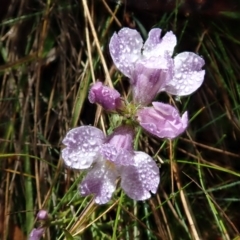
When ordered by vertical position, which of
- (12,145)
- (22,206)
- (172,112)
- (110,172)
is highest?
(172,112)

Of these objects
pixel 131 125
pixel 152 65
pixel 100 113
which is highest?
pixel 152 65

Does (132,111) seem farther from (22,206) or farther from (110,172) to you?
(22,206)

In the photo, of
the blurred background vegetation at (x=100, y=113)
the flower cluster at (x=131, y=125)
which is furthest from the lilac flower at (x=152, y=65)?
the blurred background vegetation at (x=100, y=113)

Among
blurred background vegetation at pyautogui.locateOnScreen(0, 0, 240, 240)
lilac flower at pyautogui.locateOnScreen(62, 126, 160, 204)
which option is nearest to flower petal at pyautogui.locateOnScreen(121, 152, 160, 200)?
lilac flower at pyautogui.locateOnScreen(62, 126, 160, 204)

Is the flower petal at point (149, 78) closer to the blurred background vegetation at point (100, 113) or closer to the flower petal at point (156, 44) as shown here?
the flower petal at point (156, 44)

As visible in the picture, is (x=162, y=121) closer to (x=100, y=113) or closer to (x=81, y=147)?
(x=81, y=147)

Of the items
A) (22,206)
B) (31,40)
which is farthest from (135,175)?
(31,40)

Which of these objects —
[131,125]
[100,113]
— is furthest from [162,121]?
[100,113]
